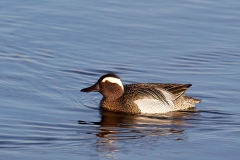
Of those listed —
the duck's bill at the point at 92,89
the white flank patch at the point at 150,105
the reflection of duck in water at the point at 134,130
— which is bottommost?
the reflection of duck in water at the point at 134,130

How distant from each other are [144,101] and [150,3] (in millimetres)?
7616

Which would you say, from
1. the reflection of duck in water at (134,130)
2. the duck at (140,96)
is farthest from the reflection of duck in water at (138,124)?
the duck at (140,96)

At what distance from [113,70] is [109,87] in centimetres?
189

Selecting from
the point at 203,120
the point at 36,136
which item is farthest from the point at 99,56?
the point at 36,136

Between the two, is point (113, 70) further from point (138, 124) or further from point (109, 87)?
point (138, 124)

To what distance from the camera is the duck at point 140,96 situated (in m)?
15.2

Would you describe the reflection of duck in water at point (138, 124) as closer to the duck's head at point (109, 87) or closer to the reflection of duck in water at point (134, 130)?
the reflection of duck in water at point (134, 130)

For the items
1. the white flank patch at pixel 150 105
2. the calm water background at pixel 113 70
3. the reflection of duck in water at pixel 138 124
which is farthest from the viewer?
the white flank patch at pixel 150 105

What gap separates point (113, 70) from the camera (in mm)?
17109

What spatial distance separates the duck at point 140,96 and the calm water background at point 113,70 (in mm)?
Result: 314

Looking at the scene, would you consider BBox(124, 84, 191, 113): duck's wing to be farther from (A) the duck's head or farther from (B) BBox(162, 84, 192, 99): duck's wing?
(A) the duck's head

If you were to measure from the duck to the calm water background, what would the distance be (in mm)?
314

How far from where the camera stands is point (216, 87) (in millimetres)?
16031

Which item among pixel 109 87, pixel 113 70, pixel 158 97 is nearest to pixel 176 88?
pixel 158 97
